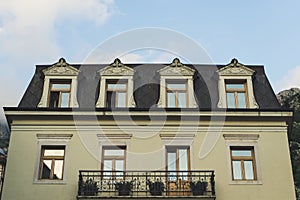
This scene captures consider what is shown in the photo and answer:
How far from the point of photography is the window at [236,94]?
20.1m

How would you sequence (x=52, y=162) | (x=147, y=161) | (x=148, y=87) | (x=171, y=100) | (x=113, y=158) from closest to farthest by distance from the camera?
(x=147, y=161) → (x=52, y=162) → (x=113, y=158) → (x=171, y=100) → (x=148, y=87)

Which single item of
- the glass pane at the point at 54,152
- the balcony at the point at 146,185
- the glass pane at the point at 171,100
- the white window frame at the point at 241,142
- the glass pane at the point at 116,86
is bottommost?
the balcony at the point at 146,185

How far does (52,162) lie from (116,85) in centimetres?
475

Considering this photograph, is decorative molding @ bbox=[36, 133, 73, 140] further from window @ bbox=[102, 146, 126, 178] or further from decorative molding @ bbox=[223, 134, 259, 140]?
decorative molding @ bbox=[223, 134, 259, 140]

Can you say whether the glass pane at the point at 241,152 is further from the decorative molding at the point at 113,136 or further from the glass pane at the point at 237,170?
the decorative molding at the point at 113,136

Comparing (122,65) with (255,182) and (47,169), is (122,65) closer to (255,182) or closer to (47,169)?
(47,169)

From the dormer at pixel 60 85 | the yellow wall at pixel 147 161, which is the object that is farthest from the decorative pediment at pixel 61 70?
the yellow wall at pixel 147 161

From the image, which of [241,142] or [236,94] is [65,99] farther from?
[241,142]

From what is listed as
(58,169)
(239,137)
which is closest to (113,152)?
(58,169)

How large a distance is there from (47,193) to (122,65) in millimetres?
7054

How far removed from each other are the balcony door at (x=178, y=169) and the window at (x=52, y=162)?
186 inches

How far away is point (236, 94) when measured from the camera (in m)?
20.4

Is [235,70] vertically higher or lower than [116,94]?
higher

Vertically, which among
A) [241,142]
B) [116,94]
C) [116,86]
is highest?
[116,86]
